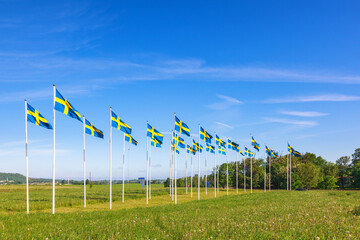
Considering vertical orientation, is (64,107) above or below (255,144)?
above

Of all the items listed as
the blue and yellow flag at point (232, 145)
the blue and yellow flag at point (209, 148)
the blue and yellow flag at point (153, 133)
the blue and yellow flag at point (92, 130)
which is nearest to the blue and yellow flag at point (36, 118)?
the blue and yellow flag at point (92, 130)

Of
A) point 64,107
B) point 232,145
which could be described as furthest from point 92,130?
point 232,145

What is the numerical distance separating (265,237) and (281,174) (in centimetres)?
9774

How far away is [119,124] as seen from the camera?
3606 centimetres

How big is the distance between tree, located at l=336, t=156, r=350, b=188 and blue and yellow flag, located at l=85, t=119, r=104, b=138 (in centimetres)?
11743

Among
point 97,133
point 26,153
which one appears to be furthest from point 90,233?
point 97,133

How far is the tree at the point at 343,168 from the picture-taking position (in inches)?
4983

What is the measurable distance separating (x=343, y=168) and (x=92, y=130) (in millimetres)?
133258

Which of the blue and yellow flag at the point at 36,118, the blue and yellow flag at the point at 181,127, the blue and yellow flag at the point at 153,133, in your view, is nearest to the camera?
the blue and yellow flag at the point at 36,118

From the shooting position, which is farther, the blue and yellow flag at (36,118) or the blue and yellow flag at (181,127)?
the blue and yellow flag at (181,127)

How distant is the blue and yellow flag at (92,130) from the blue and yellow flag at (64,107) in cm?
376

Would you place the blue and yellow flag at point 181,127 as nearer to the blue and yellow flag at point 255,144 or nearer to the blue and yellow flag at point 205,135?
the blue and yellow flag at point 205,135

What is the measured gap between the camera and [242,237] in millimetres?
10250

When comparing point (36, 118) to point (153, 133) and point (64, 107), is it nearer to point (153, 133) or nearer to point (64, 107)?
point (64, 107)
